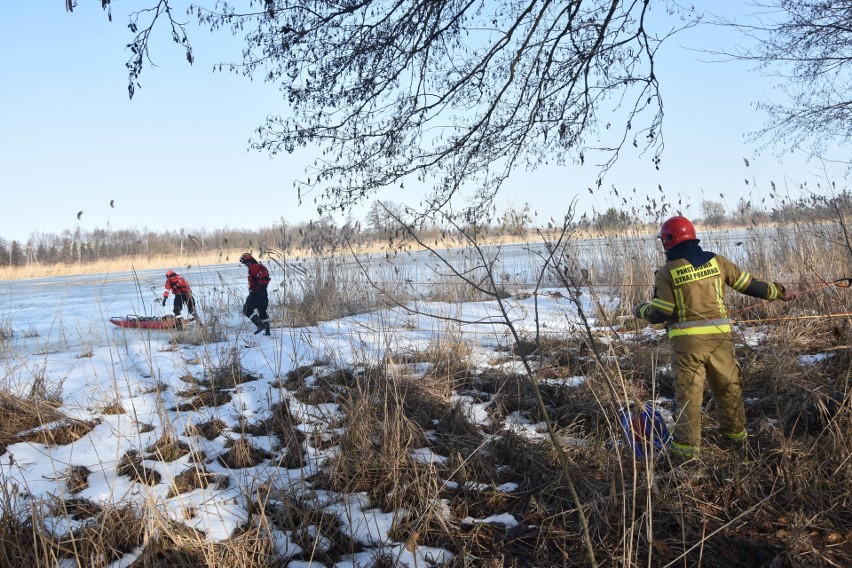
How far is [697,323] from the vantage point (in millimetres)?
3398

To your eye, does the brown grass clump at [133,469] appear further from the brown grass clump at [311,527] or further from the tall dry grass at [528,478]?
the brown grass clump at [311,527]

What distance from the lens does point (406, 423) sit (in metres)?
3.59

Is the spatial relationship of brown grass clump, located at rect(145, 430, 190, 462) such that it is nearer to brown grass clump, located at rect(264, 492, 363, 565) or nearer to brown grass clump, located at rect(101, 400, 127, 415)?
brown grass clump, located at rect(101, 400, 127, 415)

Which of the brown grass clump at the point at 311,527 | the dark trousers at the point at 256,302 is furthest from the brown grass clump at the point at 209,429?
the dark trousers at the point at 256,302

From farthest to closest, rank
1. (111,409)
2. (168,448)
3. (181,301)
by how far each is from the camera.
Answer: (181,301)
(111,409)
(168,448)

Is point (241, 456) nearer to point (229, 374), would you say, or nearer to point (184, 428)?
point (184, 428)

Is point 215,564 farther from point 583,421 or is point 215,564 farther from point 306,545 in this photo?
point 583,421

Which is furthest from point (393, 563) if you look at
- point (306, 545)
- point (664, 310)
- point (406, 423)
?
point (664, 310)

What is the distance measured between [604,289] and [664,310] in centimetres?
711

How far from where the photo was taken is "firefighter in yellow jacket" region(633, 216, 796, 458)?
3.34 m

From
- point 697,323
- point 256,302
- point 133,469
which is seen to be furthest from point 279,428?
point 256,302

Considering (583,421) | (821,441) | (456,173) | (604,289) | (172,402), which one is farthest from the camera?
(604,289)

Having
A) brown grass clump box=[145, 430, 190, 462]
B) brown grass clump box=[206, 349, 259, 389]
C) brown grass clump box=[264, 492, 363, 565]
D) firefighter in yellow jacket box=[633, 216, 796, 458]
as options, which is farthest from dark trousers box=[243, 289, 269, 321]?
firefighter in yellow jacket box=[633, 216, 796, 458]

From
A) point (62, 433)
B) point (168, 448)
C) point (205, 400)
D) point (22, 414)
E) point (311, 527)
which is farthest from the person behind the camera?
point (205, 400)
